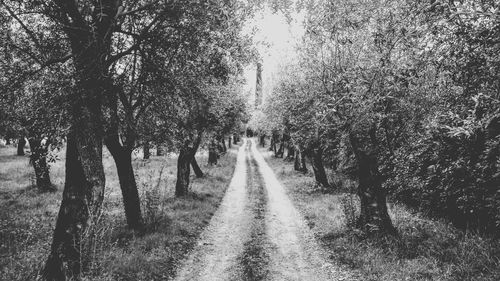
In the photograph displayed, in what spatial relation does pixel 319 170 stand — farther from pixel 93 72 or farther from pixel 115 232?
pixel 93 72

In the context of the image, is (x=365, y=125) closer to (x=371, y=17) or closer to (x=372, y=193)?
(x=372, y=193)

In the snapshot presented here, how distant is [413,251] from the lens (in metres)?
11.2

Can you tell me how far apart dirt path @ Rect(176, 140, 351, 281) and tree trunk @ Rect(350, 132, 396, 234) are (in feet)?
7.34

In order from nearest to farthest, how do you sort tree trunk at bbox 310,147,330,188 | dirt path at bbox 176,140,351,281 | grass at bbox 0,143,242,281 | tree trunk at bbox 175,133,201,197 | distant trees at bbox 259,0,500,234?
distant trees at bbox 259,0,500,234, grass at bbox 0,143,242,281, dirt path at bbox 176,140,351,281, tree trunk at bbox 175,133,201,197, tree trunk at bbox 310,147,330,188

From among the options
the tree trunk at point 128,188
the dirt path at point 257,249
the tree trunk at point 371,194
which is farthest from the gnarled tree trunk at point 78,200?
the tree trunk at point 371,194

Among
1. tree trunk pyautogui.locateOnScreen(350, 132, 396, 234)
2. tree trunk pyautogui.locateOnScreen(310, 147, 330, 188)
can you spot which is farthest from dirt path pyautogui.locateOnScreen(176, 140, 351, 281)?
tree trunk pyautogui.locateOnScreen(310, 147, 330, 188)

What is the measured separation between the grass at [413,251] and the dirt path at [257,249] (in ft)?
Answer: 2.28

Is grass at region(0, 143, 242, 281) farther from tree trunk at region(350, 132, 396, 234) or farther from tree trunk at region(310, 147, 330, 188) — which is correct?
tree trunk at region(310, 147, 330, 188)

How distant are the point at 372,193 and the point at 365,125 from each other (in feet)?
9.43

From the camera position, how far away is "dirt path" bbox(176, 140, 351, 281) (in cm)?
1076

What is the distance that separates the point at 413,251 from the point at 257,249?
543cm

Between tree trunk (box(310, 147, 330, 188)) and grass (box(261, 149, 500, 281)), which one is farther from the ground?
tree trunk (box(310, 147, 330, 188))

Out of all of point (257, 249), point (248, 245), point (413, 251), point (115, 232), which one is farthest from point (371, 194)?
point (115, 232)

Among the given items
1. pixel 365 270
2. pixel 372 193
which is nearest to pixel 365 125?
pixel 372 193
